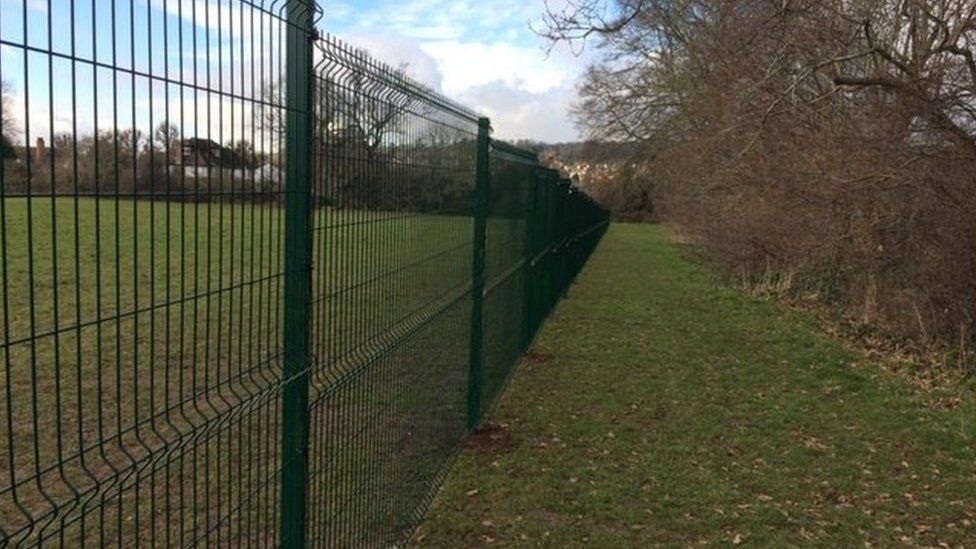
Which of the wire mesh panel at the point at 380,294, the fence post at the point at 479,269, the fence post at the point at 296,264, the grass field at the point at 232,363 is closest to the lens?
the grass field at the point at 232,363

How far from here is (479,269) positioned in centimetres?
662

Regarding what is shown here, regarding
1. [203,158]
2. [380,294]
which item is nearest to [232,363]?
[380,294]

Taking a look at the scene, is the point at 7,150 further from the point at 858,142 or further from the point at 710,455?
the point at 858,142

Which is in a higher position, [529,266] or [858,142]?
[858,142]

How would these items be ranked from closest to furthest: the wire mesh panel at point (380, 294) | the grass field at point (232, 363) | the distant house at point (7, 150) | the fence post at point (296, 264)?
the distant house at point (7, 150)
the grass field at point (232, 363)
the fence post at point (296, 264)
the wire mesh panel at point (380, 294)

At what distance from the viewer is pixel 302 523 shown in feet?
10.5

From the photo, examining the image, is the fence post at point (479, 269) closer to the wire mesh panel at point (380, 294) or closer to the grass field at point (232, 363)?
the grass field at point (232, 363)

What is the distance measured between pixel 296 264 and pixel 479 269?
Result: 12.2ft

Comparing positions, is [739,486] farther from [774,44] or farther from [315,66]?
[774,44]

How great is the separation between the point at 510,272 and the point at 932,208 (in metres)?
5.45

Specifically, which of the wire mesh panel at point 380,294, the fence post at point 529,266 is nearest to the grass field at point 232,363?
the wire mesh panel at point 380,294

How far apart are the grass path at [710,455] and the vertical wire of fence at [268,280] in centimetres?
57

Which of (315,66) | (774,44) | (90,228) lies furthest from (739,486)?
(774,44)

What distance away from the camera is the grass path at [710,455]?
17.7 ft
